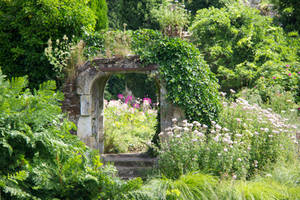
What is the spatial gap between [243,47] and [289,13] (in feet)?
7.30

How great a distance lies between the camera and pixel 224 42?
31.7 feet

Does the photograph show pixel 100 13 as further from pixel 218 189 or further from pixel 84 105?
pixel 218 189

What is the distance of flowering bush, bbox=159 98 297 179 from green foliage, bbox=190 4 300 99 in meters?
3.15

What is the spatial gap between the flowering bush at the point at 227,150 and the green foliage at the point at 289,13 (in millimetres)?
5825

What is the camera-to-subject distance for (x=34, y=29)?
6.07m

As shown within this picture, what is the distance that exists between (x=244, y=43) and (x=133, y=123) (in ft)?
12.5

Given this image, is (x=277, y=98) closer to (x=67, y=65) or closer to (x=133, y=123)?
(x=133, y=123)

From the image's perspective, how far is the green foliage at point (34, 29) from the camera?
5957mm

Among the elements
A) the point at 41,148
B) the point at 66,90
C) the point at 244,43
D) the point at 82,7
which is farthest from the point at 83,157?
the point at 244,43

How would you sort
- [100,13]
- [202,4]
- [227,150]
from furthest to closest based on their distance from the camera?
[202,4], [100,13], [227,150]

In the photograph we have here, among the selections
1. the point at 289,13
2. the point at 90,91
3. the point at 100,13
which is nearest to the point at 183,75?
the point at 90,91

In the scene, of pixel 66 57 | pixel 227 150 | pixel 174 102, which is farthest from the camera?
pixel 66 57

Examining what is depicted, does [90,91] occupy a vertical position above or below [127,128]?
above

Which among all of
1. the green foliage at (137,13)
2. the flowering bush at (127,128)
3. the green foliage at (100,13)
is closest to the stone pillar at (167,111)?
the flowering bush at (127,128)
